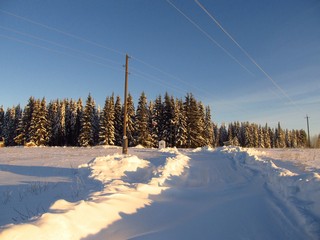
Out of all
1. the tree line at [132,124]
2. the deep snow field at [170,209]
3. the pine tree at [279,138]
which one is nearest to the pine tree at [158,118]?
the tree line at [132,124]

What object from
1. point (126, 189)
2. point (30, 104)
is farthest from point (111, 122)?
point (126, 189)

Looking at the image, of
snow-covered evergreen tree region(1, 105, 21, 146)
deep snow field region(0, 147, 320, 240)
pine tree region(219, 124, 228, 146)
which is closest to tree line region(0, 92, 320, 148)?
snow-covered evergreen tree region(1, 105, 21, 146)

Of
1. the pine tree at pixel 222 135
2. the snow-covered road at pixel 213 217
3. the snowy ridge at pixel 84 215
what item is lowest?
the snow-covered road at pixel 213 217

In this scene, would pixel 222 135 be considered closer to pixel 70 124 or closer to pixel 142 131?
pixel 70 124

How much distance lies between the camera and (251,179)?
26.2 feet

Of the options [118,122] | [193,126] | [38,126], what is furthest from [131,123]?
[38,126]

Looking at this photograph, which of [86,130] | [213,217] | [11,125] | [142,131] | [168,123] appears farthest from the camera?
[11,125]

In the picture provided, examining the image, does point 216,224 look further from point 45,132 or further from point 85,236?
point 45,132

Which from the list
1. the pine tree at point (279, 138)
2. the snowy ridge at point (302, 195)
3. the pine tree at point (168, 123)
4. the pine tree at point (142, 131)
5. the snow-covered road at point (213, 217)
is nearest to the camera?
the snow-covered road at point (213, 217)

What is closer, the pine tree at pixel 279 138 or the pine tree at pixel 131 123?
the pine tree at pixel 131 123

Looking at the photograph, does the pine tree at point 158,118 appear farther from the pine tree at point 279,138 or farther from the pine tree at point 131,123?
the pine tree at point 279,138

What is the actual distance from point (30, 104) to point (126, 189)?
63.7 metres

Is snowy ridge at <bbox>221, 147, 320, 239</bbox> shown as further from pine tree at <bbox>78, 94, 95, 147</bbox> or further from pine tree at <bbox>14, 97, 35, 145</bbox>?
pine tree at <bbox>14, 97, 35, 145</bbox>

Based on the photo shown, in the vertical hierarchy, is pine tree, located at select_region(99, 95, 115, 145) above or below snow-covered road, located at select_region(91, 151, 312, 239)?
above
